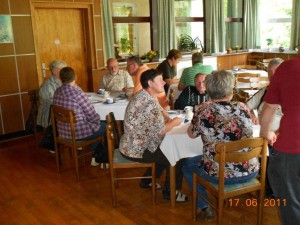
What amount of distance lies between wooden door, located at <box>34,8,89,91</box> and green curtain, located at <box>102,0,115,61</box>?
16.6 inches

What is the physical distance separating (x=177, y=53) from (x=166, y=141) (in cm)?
288

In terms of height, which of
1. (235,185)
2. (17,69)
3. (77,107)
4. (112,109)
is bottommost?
(235,185)

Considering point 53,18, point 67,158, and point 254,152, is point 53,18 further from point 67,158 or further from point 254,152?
point 254,152

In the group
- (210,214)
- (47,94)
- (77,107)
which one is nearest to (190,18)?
(47,94)

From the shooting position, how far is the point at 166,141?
2.80m

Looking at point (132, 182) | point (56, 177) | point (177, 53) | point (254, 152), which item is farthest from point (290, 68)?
point (177, 53)

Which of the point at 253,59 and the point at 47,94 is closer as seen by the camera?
the point at 47,94

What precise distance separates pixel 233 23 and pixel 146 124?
720 cm

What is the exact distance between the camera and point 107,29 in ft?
21.0

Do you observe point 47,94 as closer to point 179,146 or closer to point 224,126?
point 179,146

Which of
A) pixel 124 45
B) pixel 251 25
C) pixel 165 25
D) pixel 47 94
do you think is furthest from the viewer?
pixel 251 25

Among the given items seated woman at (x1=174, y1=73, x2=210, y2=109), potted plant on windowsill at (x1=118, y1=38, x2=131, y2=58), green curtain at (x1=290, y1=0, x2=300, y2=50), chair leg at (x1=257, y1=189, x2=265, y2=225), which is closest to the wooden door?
potted plant on windowsill at (x1=118, y1=38, x2=131, y2=58)

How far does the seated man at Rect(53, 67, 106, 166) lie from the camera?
3.61 m

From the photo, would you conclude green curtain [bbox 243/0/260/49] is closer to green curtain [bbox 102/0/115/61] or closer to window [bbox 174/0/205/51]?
window [bbox 174/0/205/51]
